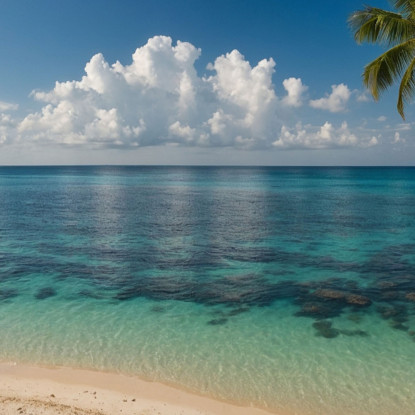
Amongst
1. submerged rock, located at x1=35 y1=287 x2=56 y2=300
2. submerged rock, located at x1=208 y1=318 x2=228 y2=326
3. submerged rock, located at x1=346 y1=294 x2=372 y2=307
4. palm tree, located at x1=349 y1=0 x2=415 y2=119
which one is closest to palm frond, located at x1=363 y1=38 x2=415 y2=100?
palm tree, located at x1=349 y1=0 x2=415 y2=119

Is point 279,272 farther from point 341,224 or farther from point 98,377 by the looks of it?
point 341,224

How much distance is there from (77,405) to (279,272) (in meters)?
17.1

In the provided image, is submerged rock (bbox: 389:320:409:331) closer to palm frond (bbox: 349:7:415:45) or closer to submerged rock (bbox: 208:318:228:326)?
submerged rock (bbox: 208:318:228:326)

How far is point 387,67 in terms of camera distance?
17688 mm

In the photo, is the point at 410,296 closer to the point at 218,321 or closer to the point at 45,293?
the point at 218,321

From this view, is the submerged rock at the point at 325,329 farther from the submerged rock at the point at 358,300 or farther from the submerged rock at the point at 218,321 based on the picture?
the submerged rock at the point at 218,321

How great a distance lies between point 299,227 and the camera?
143 feet

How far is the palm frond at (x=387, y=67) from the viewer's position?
17.1m

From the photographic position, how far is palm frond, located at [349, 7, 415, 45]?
1719 centimetres

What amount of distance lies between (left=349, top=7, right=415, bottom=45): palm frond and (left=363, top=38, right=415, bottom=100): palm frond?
0.85 meters

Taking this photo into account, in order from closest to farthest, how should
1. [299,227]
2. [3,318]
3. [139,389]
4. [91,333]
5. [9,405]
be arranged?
[9,405], [139,389], [91,333], [3,318], [299,227]

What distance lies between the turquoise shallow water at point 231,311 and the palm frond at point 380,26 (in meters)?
13.5

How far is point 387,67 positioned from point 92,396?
18469 millimetres

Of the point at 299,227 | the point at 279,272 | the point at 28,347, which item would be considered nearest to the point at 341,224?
the point at 299,227
